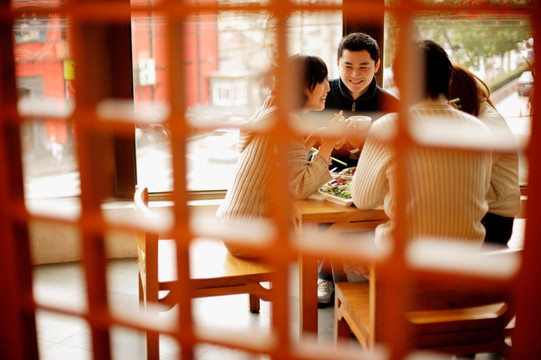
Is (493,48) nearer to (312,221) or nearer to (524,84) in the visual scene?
(524,84)

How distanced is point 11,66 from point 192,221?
1.42 feet

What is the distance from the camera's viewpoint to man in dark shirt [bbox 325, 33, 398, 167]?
2.96 metres

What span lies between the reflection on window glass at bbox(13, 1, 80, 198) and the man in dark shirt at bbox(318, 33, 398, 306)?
1.61 meters

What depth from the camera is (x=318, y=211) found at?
2.10 metres

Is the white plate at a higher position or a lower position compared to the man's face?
lower

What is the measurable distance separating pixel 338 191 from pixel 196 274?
73 cm

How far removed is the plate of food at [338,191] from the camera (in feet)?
7.16

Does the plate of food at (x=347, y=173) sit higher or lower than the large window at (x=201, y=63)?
lower

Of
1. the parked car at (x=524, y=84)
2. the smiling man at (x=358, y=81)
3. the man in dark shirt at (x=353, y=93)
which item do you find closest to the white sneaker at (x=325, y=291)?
the man in dark shirt at (x=353, y=93)

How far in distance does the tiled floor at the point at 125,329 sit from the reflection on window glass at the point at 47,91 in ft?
2.06

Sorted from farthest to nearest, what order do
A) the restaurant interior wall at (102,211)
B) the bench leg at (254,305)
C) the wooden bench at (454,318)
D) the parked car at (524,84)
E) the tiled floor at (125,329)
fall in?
1. the parked car at (524,84)
2. the bench leg at (254,305)
3. the tiled floor at (125,329)
4. the wooden bench at (454,318)
5. the restaurant interior wall at (102,211)

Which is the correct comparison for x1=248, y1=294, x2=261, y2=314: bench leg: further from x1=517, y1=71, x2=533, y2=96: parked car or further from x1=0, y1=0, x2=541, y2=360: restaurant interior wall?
x1=517, y1=71, x2=533, y2=96: parked car

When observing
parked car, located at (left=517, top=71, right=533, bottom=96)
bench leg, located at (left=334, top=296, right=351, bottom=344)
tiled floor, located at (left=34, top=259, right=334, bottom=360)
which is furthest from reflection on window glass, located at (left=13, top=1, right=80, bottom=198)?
parked car, located at (left=517, top=71, right=533, bottom=96)

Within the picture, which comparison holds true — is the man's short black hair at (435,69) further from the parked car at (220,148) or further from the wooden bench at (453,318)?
the parked car at (220,148)
